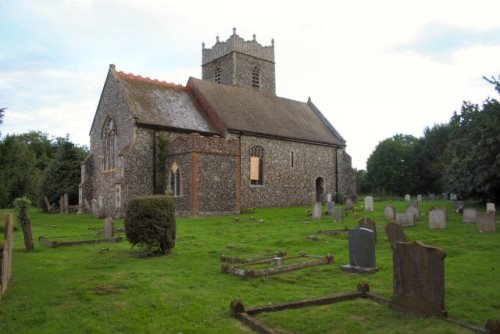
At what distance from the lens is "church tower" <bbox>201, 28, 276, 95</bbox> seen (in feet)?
127

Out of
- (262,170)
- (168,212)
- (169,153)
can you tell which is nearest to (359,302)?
(168,212)

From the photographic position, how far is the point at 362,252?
8961 millimetres

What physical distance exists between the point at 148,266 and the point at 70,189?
24931mm

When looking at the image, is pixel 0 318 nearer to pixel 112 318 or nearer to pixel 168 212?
pixel 112 318

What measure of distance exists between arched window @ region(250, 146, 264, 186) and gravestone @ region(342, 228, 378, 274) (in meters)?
18.6

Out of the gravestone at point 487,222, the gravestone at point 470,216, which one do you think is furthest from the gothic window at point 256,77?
the gravestone at point 487,222

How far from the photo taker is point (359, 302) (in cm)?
673

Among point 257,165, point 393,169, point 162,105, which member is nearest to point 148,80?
point 162,105

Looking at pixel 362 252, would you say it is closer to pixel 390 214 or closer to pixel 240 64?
pixel 390 214

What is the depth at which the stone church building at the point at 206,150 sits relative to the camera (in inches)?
912

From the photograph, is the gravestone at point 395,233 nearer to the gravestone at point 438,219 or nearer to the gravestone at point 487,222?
the gravestone at point 487,222

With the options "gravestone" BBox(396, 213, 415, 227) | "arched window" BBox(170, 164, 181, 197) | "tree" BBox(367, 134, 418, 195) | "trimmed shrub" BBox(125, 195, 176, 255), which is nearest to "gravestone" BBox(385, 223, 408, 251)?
"trimmed shrub" BBox(125, 195, 176, 255)

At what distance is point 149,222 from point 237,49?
30380 mm

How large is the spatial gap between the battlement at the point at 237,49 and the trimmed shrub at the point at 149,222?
29744mm
